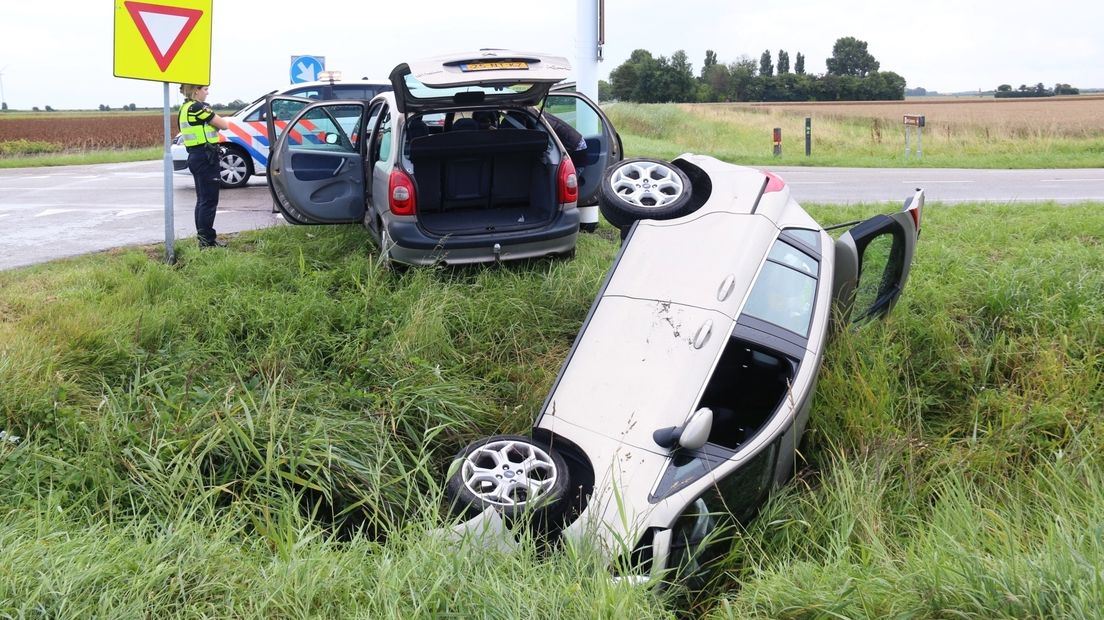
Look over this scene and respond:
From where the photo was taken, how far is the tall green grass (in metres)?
2.95

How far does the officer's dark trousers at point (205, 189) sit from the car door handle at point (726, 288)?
550cm

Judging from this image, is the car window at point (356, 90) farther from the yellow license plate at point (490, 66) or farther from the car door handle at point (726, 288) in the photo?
the car door handle at point (726, 288)

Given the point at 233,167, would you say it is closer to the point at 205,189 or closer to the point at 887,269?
the point at 205,189

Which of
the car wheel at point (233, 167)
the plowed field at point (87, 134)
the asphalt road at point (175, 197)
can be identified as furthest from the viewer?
the plowed field at point (87, 134)

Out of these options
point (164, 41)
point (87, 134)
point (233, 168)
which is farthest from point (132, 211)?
point (87, 134)

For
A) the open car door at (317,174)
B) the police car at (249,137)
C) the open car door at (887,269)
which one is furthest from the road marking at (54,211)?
the open car door at (887,269)

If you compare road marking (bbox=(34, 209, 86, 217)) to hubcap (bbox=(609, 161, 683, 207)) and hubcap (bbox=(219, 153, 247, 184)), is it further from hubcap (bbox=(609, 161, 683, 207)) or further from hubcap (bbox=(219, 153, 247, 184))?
hubcap (bbox=(609, 161, 683, 207))

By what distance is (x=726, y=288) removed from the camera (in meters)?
4.69

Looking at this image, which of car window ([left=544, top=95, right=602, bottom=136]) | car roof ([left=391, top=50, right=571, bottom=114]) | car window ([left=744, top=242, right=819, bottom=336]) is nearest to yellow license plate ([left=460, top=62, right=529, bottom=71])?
car roof ([left=391, top=50, right=571, bottom=114])

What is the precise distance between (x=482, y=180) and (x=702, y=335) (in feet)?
12.4

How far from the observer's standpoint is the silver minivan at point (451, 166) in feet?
22.6

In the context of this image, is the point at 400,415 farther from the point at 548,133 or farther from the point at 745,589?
the point at 548,133

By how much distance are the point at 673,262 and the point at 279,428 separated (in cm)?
222

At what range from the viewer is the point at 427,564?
10.3 ft
